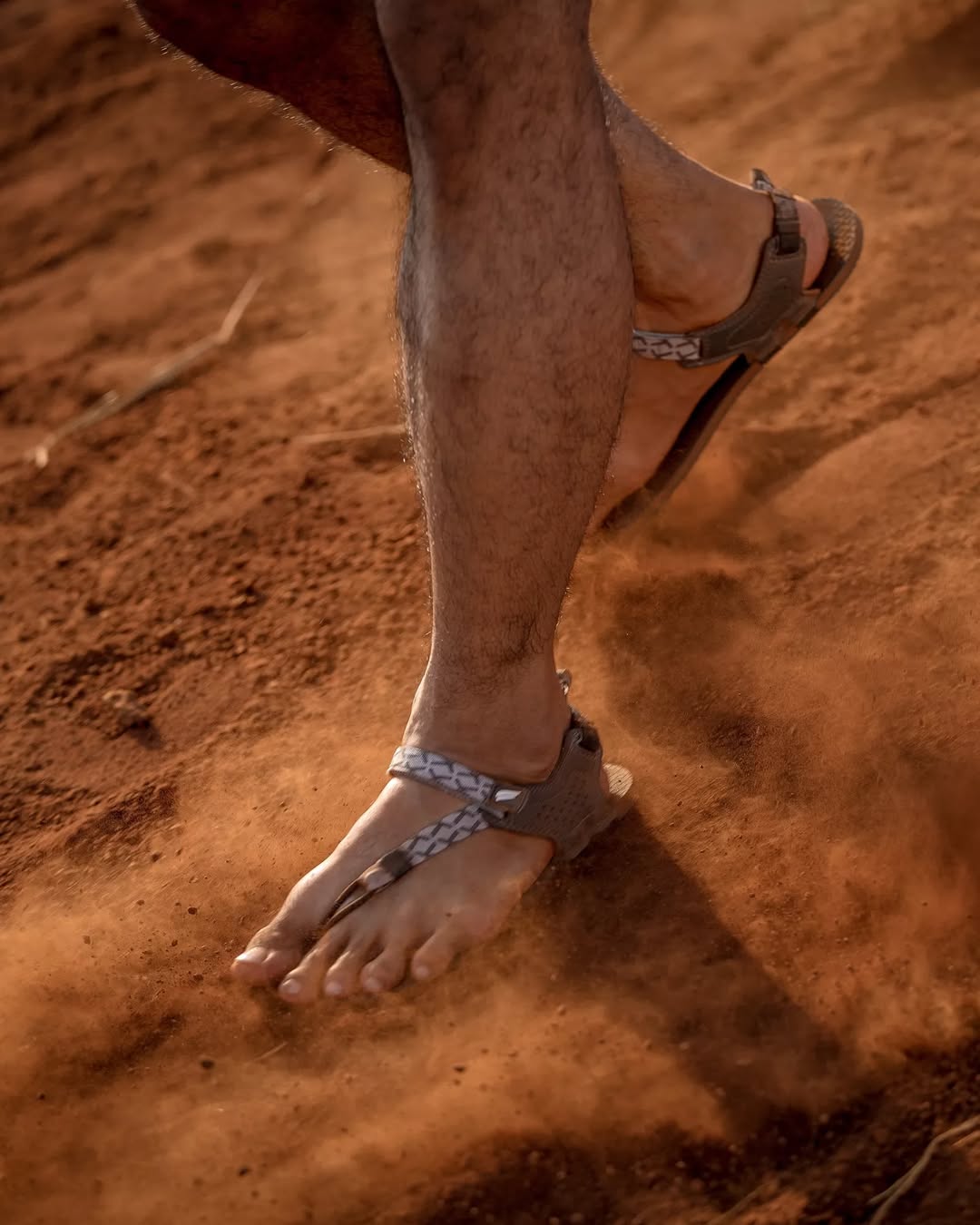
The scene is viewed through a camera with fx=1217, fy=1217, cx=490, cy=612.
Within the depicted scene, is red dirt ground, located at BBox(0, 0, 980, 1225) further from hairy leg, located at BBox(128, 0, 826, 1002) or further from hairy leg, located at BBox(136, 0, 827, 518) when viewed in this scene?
hairy leg, located at BBox(136, 0, 827, 518)

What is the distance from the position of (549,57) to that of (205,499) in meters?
1.24

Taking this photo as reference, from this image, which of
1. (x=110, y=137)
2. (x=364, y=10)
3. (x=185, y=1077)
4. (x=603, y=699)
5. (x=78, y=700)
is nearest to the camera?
(x=185, y=1077)

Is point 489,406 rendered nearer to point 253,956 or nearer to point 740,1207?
point 253,956

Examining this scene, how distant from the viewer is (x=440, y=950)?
1.29m

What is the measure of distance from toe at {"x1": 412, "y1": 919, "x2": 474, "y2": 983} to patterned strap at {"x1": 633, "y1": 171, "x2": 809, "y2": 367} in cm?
82

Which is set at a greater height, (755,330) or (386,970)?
(755,330)

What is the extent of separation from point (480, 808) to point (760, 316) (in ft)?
2.65

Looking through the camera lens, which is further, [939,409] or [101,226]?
[101,226]

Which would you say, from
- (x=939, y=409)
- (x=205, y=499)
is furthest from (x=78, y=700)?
(x=939, y=409)

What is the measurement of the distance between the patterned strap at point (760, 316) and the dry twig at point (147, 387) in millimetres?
1189

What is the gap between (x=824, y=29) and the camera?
2.94 meters

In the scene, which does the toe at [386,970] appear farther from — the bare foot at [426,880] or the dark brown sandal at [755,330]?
the dark brown sandal at [755,330]

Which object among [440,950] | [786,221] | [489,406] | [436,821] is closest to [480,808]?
[436,821]

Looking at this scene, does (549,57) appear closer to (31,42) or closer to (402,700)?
(402,700)
